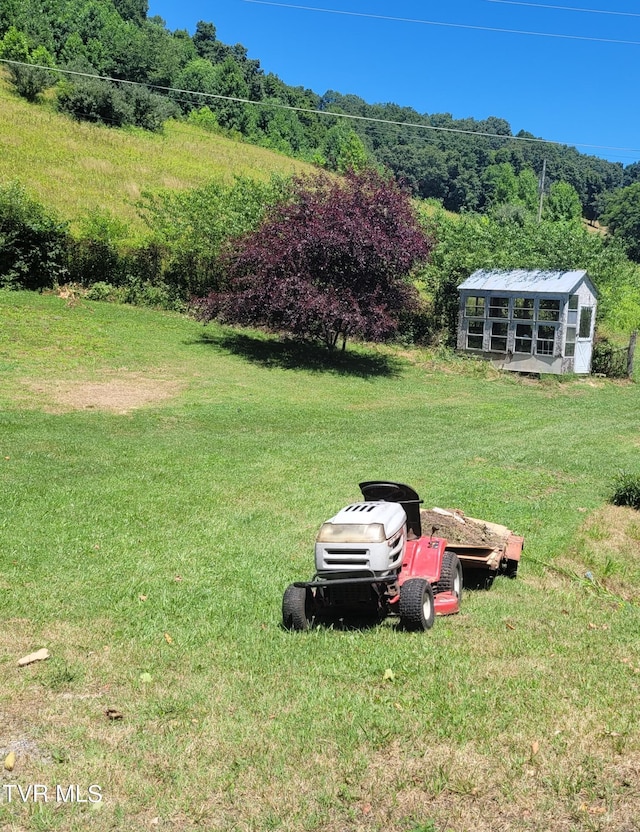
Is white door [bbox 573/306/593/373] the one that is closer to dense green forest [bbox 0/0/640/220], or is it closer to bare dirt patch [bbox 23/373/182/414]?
bare dirt patch [bbox 23/373/182/414]

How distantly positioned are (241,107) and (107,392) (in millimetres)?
89148

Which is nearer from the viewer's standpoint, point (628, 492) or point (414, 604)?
point (414, 604)

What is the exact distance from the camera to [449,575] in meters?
6.01

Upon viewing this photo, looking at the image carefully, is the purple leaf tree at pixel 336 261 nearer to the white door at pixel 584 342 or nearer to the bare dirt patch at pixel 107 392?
the bare dirt patch at pixel 107 392

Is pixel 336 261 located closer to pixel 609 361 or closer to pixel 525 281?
pixel 525 281

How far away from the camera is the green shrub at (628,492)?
401 inches

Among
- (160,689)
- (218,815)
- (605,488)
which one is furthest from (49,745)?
(605,488)

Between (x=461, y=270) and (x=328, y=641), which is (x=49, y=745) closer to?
(x=328, y=641)

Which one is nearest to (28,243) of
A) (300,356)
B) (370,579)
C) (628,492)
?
(300,356)

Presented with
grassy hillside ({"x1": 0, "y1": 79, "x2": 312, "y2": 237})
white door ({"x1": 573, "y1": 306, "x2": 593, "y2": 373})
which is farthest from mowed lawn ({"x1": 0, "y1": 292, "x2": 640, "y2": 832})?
grassy hillside ({"x1": 0, "y1": 79, "x2": 312, "y2": 237})

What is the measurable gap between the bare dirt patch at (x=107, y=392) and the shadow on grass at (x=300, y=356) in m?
5.23

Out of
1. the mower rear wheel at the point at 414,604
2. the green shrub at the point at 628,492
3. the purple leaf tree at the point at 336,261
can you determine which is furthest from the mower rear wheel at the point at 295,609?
the purple leaf tree at the point at 336,261

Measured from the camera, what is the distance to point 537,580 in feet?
24.1

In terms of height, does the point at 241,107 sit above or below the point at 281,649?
above
